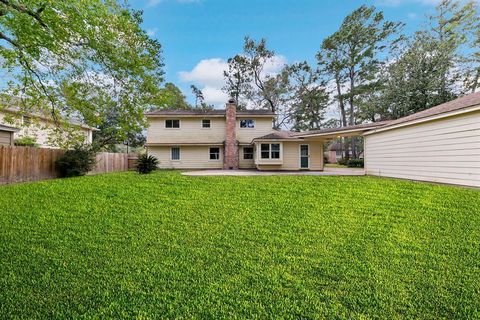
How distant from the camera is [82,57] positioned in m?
6.70

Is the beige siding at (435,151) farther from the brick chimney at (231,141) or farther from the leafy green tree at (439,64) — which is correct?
the leafy green tree at (439,64)

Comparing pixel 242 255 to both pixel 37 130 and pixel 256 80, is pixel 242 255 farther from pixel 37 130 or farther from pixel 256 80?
pixel 256 80

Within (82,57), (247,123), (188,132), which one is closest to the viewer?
(82,57)

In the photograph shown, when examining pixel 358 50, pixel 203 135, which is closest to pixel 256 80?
pixel 358 50

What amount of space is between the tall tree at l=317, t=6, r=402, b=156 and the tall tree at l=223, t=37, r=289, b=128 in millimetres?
5604

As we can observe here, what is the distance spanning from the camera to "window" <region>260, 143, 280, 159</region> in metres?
15.0

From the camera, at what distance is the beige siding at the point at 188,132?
17.1m

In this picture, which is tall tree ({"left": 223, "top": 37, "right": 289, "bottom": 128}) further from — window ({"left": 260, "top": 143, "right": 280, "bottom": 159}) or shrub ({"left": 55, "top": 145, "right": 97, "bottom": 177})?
shrub ({"left": 55, "top": 145, "right": 97, "bottom": 177})

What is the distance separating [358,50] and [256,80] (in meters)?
11.5

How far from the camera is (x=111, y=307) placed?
2342 mm

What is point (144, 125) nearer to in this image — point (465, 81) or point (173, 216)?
point (173, 216)

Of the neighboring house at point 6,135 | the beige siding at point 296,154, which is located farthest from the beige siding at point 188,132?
the neighboring house at point 6,135

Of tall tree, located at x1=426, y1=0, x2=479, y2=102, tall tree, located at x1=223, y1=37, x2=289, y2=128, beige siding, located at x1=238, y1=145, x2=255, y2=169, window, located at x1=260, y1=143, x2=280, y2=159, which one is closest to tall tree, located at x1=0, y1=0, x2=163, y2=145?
window, located at x1=260, y1=143, x2=280, y2=159

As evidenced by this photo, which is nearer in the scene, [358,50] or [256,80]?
[358,50]
